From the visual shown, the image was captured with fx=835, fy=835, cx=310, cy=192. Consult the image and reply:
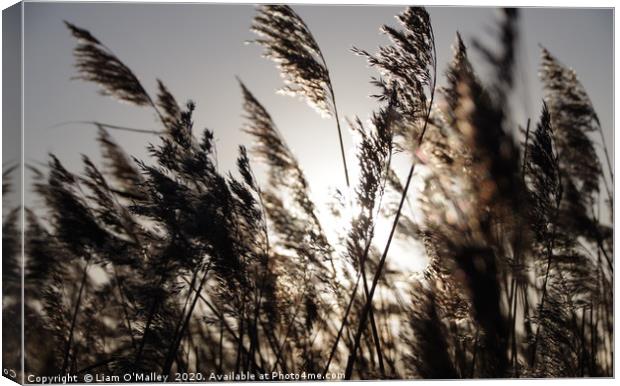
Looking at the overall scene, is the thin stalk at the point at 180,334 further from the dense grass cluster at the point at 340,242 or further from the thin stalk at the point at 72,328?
the thin stalk at the point at 72,328

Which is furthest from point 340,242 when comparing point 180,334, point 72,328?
point 72,328

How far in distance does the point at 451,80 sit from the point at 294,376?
185 cm

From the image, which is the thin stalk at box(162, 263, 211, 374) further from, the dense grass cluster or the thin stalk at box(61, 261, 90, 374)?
the thin stalk at box(61, 261, 90, 374)

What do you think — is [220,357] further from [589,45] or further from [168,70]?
[589,45]

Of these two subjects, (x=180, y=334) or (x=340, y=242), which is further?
(x=340, y=242)

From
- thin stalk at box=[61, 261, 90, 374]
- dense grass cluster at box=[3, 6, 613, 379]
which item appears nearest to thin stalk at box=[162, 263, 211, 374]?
dense grass cluster at box=[3, 6, 613, 379]

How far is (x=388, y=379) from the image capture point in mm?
4594

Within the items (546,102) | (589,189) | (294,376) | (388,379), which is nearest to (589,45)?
(546,102)

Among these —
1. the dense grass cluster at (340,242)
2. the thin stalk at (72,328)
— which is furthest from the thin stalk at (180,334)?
the thin stalk at (72,328)

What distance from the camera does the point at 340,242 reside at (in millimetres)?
4582

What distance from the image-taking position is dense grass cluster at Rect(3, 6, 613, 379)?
175 inches

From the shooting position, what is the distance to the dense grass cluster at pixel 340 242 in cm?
444

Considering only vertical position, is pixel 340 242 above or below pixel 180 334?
above

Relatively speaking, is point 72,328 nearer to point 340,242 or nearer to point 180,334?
point 180,334
